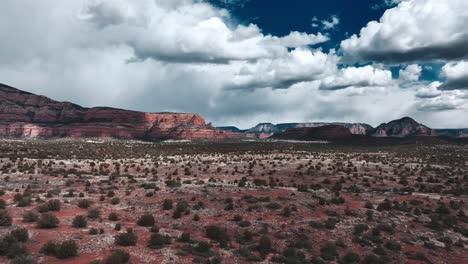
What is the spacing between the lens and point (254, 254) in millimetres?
16625

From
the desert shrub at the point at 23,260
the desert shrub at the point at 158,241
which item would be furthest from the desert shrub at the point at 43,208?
the desert shrub at the point at 158,241

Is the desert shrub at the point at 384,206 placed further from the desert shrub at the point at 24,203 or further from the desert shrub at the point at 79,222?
the desert shrub at the point at 24,203

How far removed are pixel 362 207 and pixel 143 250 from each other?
18527 millimetres

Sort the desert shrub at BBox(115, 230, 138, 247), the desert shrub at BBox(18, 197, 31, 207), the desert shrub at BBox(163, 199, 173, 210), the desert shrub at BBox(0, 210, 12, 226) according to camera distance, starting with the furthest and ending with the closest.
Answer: the desert shrub at BBox(163, 199, 173, 210), the desert shrub at BBox(18, 197, 31, 207), the desert shrub at BBox(0, 210, 12, 226), the desert shrub at BBox(115, 230, 138, 247)

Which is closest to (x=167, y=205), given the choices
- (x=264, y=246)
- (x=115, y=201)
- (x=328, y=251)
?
(x=115, y=201)

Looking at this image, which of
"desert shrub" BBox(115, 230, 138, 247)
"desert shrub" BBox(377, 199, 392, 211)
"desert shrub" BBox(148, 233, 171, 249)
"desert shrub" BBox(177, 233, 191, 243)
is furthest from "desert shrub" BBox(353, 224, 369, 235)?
"desert shrub" BBox(115, 230, 138, 247)

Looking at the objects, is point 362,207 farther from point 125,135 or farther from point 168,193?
point 125,135

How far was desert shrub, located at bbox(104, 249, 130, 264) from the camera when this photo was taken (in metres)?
13.5

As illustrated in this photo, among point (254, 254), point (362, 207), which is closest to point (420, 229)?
point (362, 207)

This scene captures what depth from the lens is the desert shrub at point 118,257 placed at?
13477 millimetres

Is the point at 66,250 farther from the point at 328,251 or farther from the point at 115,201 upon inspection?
the point at 328,251

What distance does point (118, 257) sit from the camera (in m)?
13.6

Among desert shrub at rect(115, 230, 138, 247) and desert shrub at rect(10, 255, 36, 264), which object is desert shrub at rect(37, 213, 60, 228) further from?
desert shrub at rect(10, 255, 36, 264)

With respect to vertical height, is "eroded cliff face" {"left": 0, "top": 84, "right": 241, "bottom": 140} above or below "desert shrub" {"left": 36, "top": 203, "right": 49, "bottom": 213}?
above
